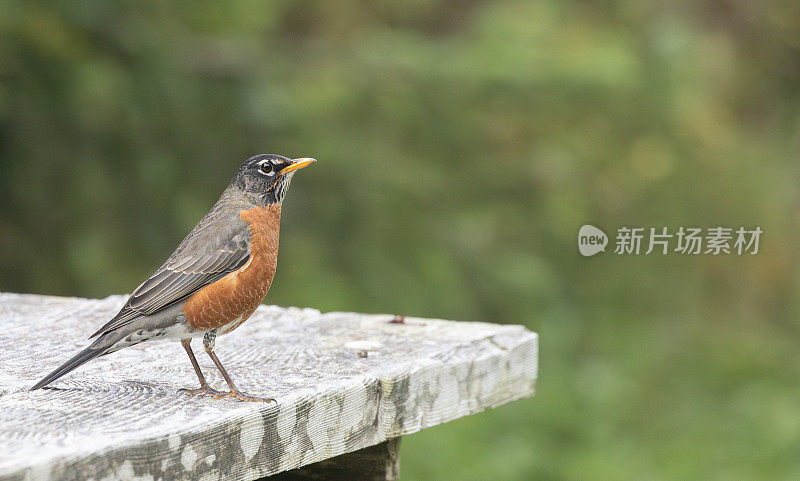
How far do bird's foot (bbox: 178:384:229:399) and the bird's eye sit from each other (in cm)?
64

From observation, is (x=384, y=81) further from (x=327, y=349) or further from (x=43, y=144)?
(x=327, y=349)

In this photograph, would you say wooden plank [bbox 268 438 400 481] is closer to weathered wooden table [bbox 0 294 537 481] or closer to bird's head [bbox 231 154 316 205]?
weathered wooden table [bbox 0 294 537 481]

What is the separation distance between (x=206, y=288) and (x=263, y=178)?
0.38 meters

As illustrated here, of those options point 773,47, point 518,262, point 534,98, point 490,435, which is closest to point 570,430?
point 490,435

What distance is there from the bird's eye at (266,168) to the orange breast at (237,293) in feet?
0.52

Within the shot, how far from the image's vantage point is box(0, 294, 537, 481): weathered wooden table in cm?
182

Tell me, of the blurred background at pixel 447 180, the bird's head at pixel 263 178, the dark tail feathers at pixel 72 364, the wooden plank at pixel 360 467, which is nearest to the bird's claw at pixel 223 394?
the dark tail feathers at pixel 72 364

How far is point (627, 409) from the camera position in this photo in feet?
20.0

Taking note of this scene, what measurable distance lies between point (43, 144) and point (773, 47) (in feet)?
17.8

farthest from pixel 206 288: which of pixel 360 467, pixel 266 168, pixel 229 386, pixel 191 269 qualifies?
pixel 360 467

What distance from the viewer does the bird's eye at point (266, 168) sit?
2.69 metres

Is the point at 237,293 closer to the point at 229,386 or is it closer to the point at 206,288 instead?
the point at 206,288

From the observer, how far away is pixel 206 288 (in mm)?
2443

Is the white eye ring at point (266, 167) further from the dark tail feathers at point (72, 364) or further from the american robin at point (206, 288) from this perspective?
the dark tail feathers at point (72, 364)
